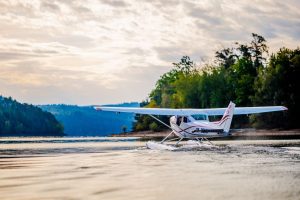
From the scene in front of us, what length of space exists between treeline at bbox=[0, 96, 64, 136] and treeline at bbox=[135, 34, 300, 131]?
2358 inches

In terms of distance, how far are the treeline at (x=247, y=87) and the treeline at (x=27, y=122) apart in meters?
59.9

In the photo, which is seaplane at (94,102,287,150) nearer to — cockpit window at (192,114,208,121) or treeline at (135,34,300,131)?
cockpit window at (192,114,208,121)

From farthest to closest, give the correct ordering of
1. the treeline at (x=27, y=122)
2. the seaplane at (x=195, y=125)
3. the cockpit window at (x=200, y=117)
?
the treeline at (x=27, y=122)
the cockpit window at (x=200, y=117)
the seaplane at (x=195, y=125)

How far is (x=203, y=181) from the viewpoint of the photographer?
37.4 ft

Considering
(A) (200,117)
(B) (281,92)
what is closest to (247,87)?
(B) (281,92)

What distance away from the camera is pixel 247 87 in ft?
286

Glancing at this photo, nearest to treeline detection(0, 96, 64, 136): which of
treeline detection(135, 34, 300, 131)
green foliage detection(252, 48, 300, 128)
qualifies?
treeline detection(135, 34, 300, 131)

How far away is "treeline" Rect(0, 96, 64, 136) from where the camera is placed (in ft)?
542

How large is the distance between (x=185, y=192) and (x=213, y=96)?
79.0 meters

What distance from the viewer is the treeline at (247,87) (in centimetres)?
7425

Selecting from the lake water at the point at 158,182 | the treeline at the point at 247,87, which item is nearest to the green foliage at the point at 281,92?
the treeline at the point at 247,87

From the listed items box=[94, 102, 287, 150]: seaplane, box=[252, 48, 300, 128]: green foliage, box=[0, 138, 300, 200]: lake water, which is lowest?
box=[0, 138, 300, 200]: lake water

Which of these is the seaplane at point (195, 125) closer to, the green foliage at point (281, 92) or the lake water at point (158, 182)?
the lake water at point (158, 182)

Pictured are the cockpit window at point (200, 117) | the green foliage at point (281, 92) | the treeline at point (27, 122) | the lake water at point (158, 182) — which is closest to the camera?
the lake water at point (158, 182)
